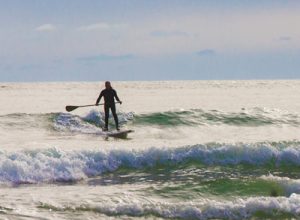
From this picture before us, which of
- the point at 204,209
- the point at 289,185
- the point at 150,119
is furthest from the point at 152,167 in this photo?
the point at 150,119

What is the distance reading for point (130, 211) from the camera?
14102 mm

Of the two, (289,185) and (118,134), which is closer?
(289,185)

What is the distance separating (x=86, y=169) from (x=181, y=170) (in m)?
2.92

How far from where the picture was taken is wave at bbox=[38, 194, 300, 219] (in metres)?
14.0

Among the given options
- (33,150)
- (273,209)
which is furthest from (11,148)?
(273,209)

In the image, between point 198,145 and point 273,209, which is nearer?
point 273,209

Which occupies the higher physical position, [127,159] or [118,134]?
[118,134]

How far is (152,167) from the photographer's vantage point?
20.5 meters

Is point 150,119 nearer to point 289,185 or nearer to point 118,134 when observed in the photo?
point 118,134

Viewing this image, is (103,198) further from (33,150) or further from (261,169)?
(261,169)

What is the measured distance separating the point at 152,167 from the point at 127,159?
0.83 m

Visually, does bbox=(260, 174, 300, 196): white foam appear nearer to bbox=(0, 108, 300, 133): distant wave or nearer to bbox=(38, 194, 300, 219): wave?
bbox=(38, 194, 300, 219): wave

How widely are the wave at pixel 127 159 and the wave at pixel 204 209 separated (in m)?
4.28

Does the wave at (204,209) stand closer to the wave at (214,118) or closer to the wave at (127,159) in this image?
the wave at (127,159)
